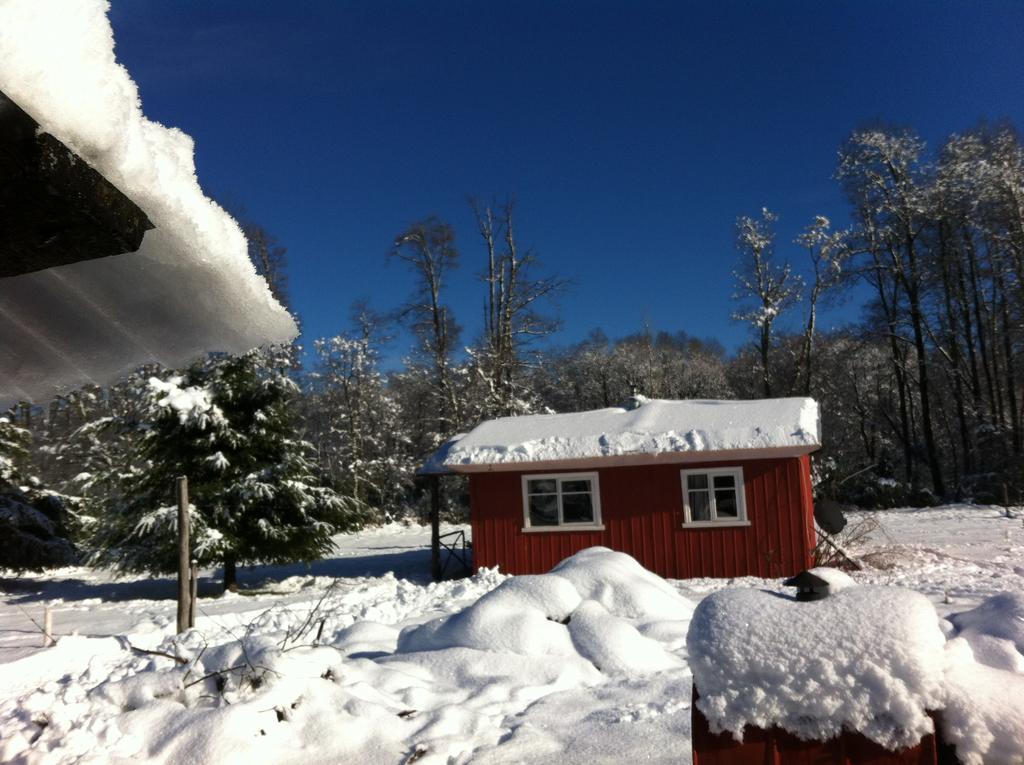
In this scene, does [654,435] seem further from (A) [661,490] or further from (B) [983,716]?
(B) [983,716]

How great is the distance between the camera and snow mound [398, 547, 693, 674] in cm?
684

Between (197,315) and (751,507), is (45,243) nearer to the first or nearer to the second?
(197,315)

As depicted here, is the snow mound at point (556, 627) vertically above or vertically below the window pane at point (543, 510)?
below

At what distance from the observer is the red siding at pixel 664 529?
45.2 feet

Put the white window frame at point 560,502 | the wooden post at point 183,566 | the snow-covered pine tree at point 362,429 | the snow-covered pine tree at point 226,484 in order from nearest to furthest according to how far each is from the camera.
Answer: the wooden post at point 183,566, the white window frame at point 560,502, the snow-covered pine tree at point 226,484, the snow-covered pine tree at point 362,429

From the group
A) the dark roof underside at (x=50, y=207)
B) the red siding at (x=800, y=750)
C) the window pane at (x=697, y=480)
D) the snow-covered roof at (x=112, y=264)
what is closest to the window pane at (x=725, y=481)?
the window pane at (x=697, y=480)

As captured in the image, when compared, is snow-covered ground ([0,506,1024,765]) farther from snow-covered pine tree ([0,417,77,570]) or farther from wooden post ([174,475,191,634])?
snow-covered pine tree ([0,417,77,570])

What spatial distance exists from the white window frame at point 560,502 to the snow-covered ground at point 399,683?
11.8 feet

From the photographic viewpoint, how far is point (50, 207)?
120 centimetres

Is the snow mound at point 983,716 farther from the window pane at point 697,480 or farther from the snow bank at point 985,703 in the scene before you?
the window pane at point 697,480

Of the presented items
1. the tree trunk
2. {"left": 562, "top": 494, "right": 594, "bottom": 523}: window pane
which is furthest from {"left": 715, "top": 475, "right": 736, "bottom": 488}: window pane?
the tree trunk

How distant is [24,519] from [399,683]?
17.2m

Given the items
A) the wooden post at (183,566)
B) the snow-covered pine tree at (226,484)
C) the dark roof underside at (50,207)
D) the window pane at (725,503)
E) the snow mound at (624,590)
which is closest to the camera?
the dark roof underside at (50,207)

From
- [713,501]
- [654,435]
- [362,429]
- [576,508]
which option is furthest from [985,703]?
[362,429]
